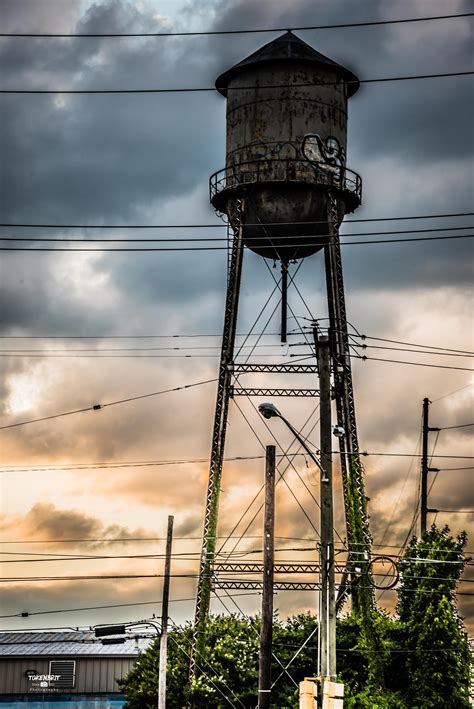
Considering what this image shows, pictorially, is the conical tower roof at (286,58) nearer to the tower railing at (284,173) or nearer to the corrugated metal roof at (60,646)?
the tower railing at (284,173)

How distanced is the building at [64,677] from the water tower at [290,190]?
22.6 m

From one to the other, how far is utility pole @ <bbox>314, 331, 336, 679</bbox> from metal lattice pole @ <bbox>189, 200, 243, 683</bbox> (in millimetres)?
12036

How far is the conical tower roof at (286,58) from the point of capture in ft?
123

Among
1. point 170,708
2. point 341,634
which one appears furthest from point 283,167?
point 170,708

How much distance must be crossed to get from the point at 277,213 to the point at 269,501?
11.1 metres

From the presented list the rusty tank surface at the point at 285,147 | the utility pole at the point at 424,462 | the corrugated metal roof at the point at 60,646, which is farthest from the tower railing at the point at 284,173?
→ the corrugated metal roof at the point at 60,646

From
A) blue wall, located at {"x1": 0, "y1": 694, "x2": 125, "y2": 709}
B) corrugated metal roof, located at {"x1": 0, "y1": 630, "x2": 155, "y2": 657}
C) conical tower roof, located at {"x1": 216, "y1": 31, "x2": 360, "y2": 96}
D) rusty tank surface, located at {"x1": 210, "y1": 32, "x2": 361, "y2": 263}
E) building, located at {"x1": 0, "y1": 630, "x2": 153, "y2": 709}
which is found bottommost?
blue wall, located at {"x1": 0, "y1": 694, "x2": 125, "y2": 709}

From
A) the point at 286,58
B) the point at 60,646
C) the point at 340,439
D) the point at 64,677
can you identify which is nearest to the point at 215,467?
the point at 340,439

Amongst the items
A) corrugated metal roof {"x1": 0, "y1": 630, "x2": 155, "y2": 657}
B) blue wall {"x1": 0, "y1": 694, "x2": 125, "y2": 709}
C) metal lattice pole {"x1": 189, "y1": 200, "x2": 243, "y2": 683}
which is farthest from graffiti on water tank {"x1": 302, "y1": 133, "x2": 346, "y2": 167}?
blue wall {"x1": 0, "y1": 694, "x2": 125, "y2": 709}

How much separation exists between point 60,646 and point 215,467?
89.8 ft

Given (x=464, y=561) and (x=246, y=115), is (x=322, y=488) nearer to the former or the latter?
(x=464, y=561)

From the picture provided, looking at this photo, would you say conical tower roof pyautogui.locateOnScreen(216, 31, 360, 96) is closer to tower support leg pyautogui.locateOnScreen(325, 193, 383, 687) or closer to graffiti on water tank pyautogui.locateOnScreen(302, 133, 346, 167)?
graffiti on water tank pyautogui.locateOnScreen(302, 133, 346, 167)

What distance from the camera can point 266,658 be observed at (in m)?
28.9

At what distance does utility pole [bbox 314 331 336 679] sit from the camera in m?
22.9
